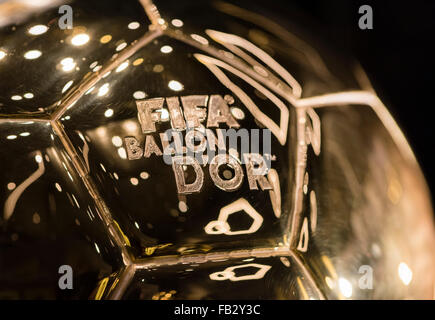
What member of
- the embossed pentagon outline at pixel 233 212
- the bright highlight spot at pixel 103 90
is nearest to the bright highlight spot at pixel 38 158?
the bright highlight spot at pixel 103 90

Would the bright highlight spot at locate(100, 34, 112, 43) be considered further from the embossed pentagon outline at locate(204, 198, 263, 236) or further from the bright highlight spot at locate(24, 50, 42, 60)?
the embossed pentagon outline at locate(204, 198, 263, 236)

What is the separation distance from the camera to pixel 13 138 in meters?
0.62

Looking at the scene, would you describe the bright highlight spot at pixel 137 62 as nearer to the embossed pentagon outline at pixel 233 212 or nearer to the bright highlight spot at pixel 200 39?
the bright highlight spot at pixel 200 39

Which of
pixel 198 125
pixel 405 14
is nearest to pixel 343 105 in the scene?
pixel 198 125

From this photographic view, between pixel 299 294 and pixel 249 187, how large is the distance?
15cm

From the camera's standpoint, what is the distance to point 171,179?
625 millimetres

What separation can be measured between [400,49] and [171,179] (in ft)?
1.71

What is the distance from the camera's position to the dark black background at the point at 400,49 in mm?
866

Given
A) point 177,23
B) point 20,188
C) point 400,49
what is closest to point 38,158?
point 20,188

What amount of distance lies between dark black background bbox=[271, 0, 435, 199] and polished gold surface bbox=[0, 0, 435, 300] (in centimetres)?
25

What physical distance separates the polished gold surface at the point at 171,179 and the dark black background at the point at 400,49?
0.25 m

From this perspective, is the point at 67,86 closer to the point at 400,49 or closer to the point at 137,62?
the point at 137,62

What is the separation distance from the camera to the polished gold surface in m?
0.61

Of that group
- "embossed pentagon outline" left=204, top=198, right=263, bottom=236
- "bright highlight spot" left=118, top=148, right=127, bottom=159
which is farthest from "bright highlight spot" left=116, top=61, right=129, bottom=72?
"embossed pentagon outline" left=204, top=198, right=263, bottom=236
